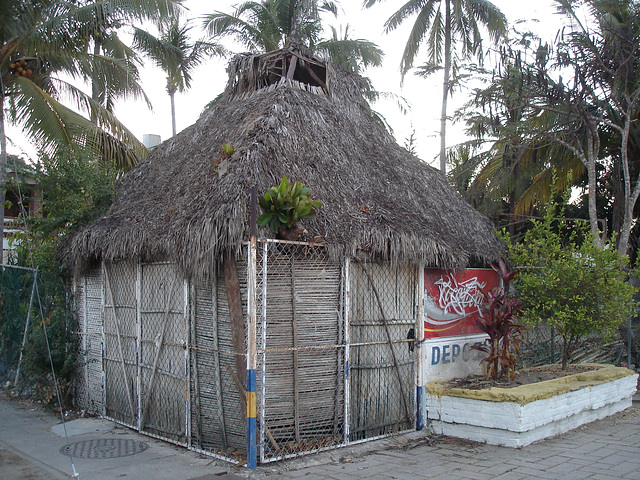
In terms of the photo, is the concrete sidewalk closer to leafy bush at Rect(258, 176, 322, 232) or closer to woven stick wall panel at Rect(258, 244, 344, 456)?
woven stick wall panel at Rect(258, 244, 344, 456)

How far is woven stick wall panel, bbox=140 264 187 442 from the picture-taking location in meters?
6.90

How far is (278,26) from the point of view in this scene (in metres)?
19.0

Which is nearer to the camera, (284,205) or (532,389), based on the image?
(284,205)

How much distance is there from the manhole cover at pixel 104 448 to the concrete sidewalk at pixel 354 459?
0.04 ft

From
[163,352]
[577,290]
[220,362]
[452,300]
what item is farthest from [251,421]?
[577,290]

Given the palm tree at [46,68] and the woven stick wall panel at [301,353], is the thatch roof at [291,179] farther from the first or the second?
the palm tree at [46,68]

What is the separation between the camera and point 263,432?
5820 millimetres

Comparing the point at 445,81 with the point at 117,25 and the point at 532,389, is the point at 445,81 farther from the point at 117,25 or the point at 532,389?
the point at 532,389

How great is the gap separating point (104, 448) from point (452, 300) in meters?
5.05

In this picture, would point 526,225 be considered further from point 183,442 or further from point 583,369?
point 183,442

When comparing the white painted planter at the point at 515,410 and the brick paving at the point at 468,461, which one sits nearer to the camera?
the brick paving at the point at 468,461

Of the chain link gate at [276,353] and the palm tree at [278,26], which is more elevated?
the palm tree at [278,26]

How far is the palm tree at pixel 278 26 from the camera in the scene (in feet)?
61.2

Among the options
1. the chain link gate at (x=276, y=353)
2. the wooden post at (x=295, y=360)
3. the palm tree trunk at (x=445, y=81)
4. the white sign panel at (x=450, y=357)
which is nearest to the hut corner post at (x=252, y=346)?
the chain link gate at (x=276, y=353)
